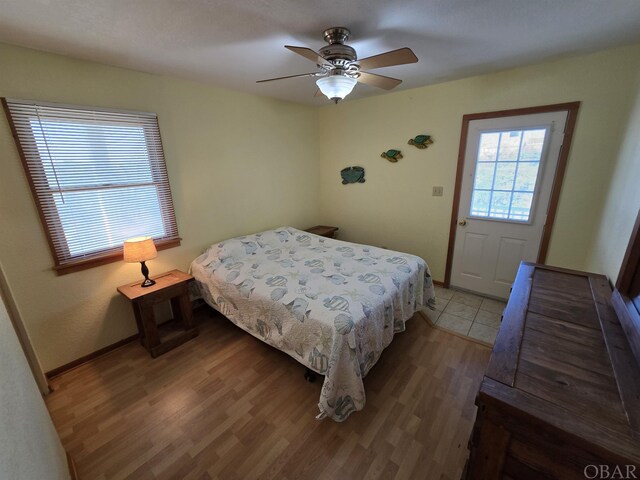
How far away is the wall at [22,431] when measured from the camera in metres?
0.70

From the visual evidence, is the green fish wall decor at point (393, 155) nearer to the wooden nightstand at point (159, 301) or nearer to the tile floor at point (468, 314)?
the tile floor at point (468, 314)

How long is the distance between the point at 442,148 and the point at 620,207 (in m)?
1.59

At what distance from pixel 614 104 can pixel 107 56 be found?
12.9ft

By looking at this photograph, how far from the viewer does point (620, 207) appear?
5.65ft

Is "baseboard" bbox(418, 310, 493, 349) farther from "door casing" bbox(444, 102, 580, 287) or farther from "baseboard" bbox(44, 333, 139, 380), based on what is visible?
"baseboard" bbox(44, 333, 139, 380)

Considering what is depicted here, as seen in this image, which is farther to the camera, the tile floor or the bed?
the tile floor

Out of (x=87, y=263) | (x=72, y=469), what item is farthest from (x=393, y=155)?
(x=72, y=469)

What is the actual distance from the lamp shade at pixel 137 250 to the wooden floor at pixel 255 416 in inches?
34.4

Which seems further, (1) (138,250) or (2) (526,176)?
(2) (526,176)

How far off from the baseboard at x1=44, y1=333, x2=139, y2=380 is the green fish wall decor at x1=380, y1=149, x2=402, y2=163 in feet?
11.1

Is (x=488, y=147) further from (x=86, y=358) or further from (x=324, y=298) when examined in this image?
(x=86, y=358)

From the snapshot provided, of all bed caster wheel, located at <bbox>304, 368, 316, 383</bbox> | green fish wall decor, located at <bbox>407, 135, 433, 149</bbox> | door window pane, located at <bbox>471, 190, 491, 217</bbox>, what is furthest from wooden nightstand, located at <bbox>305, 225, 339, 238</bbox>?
bed caster wheel, located at <bbox>304, 368, 316, 383</bbox>

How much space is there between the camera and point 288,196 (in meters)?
3.71

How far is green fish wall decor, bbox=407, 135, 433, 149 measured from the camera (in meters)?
2.99
